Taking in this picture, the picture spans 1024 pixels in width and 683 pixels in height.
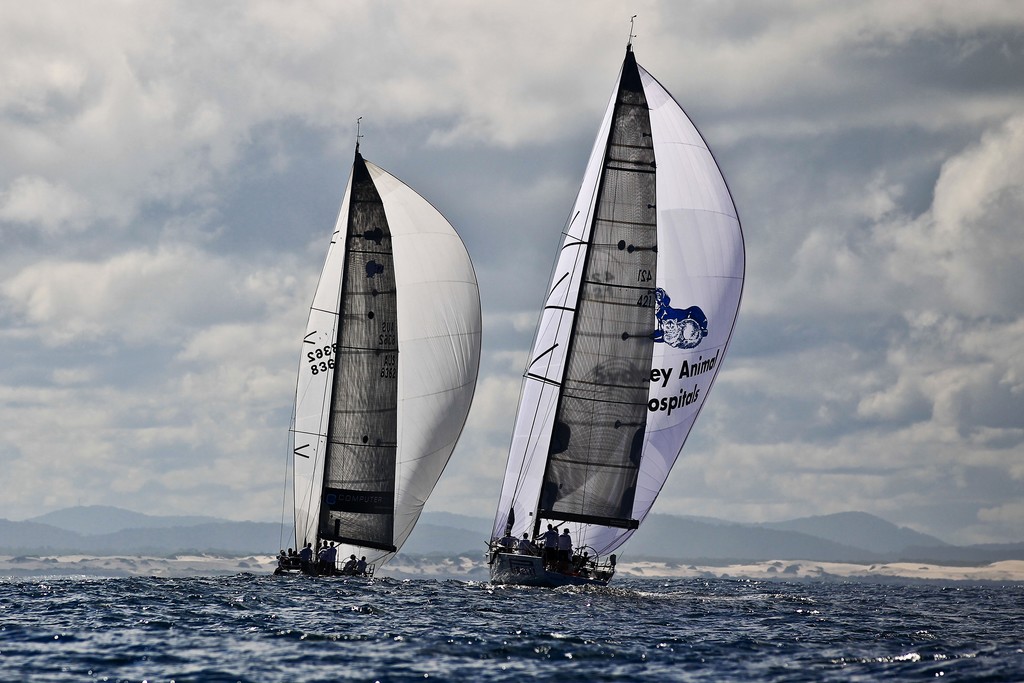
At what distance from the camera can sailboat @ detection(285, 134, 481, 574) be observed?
44656 mm

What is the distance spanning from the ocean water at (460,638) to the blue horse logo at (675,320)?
27.0ft

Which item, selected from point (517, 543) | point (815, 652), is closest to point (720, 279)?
point (517, 543)

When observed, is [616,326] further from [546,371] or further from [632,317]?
[546,371]

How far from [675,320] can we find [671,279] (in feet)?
4.21

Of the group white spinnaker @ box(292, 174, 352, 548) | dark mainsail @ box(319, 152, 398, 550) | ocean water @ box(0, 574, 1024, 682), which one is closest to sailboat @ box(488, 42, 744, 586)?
ocean water @ box(0, 574, 1024, 682)

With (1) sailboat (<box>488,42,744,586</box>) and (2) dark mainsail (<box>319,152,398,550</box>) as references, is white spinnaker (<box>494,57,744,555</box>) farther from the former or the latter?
(2) dark mainsail (<box>319,152,398,550</box>)

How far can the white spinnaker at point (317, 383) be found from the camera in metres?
45.1

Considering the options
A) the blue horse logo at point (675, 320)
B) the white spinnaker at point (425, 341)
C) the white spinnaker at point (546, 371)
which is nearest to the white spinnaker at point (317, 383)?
the white spinnaker at point (425, 341)

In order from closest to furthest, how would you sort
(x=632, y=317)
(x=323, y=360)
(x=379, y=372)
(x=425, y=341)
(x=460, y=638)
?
(x=460, y=638)
(x=632, y=317)
(x=379, y=372)
(x=323, y=360)
(x=425, y=341)

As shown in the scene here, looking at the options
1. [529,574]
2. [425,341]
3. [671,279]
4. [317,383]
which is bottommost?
[529,574]

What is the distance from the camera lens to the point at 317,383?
45.1 m

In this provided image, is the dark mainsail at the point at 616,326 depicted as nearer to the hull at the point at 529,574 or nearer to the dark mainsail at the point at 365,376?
the hull at the point at 529,574

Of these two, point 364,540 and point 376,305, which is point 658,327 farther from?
point 364,540

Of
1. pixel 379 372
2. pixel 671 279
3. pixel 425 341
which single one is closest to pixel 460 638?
pixel 671 279
